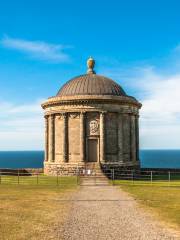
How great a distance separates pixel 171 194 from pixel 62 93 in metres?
19.8

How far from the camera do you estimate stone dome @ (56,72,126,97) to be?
121ft

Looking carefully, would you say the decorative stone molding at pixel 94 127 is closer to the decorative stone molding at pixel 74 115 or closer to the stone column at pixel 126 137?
the decorative stone molding at pixel 74 115

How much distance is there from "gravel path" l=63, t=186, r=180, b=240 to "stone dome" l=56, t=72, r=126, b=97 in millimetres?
18018

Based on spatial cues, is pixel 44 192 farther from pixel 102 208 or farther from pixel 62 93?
pixel 62 93

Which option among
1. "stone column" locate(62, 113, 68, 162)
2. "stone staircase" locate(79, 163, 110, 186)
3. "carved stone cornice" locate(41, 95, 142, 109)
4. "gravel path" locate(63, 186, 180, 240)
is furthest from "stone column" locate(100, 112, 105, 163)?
"gravel path" locate(63, 186, 180, 240)

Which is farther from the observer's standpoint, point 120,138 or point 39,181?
point 120,138

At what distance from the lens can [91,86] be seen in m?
37.2

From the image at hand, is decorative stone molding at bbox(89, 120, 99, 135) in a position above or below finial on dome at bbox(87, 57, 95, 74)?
below

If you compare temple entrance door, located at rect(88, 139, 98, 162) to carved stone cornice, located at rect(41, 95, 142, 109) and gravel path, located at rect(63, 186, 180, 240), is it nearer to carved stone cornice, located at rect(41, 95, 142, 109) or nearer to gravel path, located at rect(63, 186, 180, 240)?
carved stone cornice, located at rect(41, 95, 142, 109)

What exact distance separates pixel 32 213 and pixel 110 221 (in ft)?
12.4

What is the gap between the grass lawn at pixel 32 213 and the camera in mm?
12242

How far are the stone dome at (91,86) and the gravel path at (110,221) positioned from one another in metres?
18.0

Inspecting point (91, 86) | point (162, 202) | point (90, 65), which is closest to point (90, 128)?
point (91, 86)

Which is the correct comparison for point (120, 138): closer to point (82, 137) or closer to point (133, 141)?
point (133, 141)
